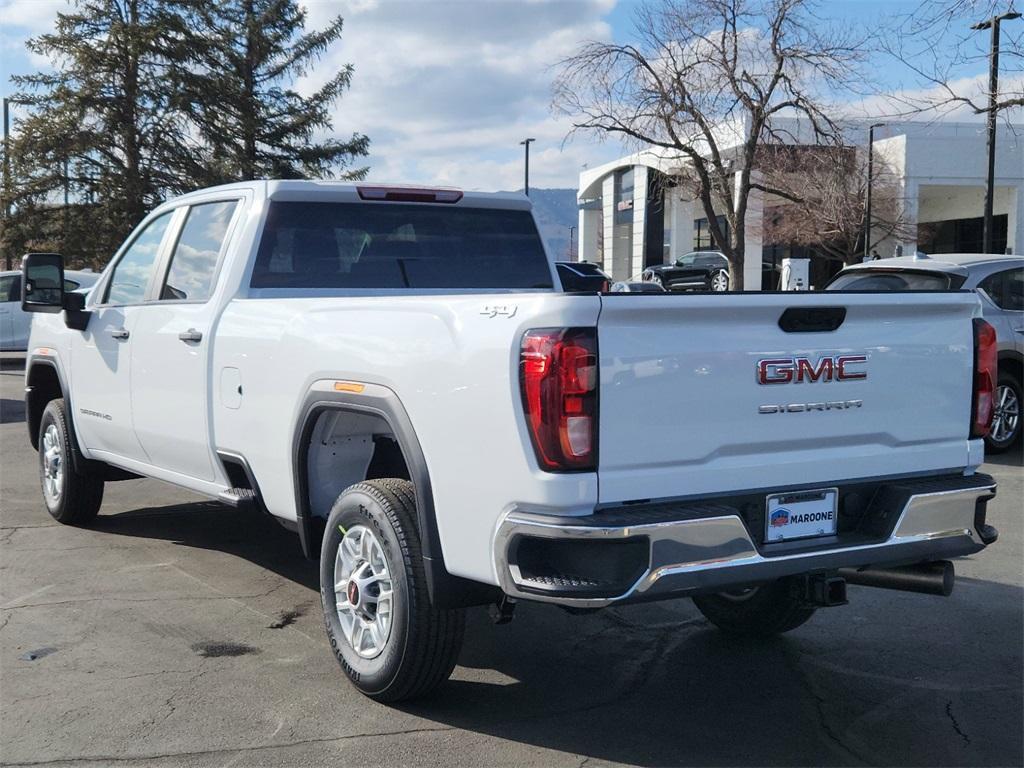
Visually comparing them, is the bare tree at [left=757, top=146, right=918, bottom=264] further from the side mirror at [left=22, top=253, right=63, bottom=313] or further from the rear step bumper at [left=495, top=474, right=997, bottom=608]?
the rear step bumper at [left=495, top=474, right=997, bottom=608]

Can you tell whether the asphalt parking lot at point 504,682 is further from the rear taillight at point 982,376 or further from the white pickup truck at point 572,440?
the rear taillight at point 982,376

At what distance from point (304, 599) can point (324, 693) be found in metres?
1.33

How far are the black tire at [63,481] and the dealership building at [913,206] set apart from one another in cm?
3323

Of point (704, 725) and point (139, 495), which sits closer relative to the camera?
point (704, 725)

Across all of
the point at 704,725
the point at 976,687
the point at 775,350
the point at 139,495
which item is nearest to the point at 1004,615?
the point at 976,687

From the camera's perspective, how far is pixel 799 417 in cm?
373

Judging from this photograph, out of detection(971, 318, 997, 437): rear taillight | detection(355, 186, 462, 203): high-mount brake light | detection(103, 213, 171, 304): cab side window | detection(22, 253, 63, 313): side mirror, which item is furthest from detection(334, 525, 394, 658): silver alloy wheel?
detection(22, 253, 63, 313): side mirror

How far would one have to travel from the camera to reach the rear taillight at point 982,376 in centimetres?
415

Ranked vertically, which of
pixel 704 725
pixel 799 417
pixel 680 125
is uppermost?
pixel 680 125

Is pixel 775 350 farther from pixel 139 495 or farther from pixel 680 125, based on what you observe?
pixel 680 125

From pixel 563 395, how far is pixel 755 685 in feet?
6.02

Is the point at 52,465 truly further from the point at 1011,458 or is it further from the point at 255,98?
the point at 255,98

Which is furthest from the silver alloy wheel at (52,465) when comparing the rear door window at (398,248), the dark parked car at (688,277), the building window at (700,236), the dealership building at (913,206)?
the building window at (700,236)

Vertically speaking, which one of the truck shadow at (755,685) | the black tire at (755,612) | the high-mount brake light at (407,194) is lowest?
the truck shadow at (755,685)
